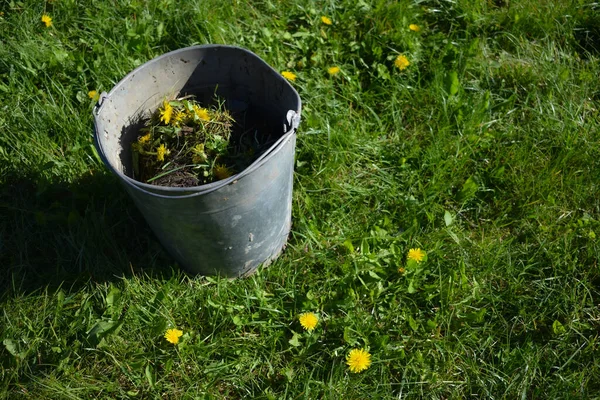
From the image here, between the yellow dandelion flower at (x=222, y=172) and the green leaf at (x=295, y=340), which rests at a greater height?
the yellow dandelion flower at (x=222, y=172)

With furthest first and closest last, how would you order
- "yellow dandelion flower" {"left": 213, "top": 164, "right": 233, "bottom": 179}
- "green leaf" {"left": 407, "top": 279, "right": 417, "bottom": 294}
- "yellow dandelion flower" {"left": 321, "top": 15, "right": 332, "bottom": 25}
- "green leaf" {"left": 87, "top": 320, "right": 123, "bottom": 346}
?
"yellow dandelion flower" {"left": 321, "top": 15, "right": 332, "bottom": 25} < "green leaf" {"left": 407, "top": 279, "right": 417, "bottom": 294} < "green leaf" {"left": 87, "top": 320, "right": 123, "bottom": 346} < "yellow dandelion flower" {"left": 213, "top": 164, "right": 233, "bottom": 179}

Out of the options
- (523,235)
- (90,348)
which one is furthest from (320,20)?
(90,348)

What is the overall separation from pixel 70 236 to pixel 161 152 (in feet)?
2.30

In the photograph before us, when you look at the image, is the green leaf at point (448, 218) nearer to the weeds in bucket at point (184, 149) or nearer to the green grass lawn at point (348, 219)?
the green grass lawn at point (348, 219)

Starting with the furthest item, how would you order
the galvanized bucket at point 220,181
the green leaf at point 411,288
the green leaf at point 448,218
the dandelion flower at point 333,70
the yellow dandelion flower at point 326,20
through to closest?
the yellow dandelion flower at point 326,20 < the dandelion flower at point 333,70 < the green leaf at point 448,218 < the green leaf at point 411,288 < the galvanized bucket at point 220,181

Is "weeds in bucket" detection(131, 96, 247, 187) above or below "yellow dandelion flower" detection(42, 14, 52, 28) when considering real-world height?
below

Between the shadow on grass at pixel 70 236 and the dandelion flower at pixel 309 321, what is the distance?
632 millimetres

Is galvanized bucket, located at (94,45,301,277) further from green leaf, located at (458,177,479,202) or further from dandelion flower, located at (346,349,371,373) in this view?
green leaf, located at (458,177,479,202)

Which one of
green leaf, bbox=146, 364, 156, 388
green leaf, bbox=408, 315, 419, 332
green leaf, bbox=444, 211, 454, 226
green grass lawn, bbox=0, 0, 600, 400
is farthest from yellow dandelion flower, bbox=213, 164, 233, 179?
green leaf, bbox=444, 211, 454, 226

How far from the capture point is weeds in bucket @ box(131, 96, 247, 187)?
215cm

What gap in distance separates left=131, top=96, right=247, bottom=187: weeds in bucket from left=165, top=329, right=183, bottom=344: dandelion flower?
574mm

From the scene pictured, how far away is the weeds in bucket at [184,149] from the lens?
215 cm

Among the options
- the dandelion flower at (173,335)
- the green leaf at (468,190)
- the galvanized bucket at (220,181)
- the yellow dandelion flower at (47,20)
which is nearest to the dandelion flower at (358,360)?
the galvanized bucket at (220,181)

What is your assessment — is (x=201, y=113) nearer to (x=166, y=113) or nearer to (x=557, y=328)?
(x=166, y=113)
